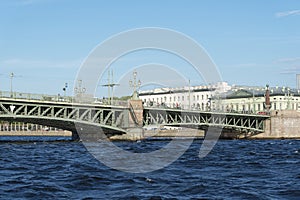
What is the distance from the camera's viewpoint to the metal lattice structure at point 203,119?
85500mm

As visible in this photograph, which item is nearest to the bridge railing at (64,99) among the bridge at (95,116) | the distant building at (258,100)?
the bridge at (95,116)

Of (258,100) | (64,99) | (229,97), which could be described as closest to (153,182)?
(64,99)

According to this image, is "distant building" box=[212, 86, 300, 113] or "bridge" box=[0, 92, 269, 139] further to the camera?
"distant building" box=[212, 86, 300, 113]

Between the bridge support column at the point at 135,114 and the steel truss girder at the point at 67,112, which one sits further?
the bridge support column at the point at 135,114

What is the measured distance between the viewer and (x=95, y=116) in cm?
7494

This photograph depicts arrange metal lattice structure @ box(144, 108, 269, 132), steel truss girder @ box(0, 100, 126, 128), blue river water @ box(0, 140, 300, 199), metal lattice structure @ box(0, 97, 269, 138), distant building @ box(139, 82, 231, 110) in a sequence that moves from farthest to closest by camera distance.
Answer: distant building @ box(139, 82, 231, 110) < metal lattice structure @ box(144, 108, 269, 132) < metal lattice structure @ box(0, 97, 269, 138) < steel truss girder @ box(0, 100, 126, 128) < blue river water @ box(0, 140, 300, 199)

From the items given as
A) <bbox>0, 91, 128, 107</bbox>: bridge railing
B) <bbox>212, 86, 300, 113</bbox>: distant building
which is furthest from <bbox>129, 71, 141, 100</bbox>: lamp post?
<bbox>212, 86, 300, 113</bbox>: distant building

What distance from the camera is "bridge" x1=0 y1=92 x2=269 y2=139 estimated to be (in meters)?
67.4

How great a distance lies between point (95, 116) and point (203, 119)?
78.6ft

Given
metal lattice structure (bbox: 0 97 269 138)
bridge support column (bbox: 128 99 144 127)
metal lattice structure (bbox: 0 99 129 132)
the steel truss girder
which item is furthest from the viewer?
bridge support column (bbox: 128 99 144 127)

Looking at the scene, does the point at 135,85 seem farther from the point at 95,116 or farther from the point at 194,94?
the point at 194,94

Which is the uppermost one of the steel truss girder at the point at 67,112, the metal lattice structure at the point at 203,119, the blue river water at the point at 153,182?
the steel truss girder at the point at 67,112

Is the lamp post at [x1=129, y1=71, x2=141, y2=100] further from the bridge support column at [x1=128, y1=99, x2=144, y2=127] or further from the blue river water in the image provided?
the blue river water

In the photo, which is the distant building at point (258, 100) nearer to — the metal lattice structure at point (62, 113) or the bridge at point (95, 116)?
the bridge at point (95, 116)
